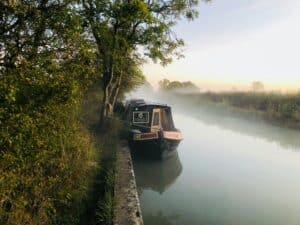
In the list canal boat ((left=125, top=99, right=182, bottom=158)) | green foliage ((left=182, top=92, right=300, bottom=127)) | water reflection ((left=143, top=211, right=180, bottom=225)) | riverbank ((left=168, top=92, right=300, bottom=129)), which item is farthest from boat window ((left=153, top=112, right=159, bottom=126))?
green foliage ((left=182, top=92, right=300, bottom=127))

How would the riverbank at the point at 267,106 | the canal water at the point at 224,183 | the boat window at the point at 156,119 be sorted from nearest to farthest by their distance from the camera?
the canal water at the point at 224,183 → the boat window at the point at 156,119 → the riverbank at the point at 267,106

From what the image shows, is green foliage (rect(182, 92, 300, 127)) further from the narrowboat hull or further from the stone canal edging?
the stone canal edging

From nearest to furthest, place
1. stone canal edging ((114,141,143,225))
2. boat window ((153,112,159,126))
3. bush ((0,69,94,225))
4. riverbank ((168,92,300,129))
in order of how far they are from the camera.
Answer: bush ((0,69,94,225)), stone canal edging ((114,141,143,225)), boat window ((153,112,159,126)), riverbank ((168,92,300,129))

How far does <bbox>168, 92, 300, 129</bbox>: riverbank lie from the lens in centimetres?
2355

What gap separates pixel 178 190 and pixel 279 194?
2847 millimetres

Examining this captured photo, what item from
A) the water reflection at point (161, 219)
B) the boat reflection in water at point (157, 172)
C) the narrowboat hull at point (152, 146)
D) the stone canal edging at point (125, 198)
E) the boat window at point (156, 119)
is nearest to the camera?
the stone canal edging at point (125, 198)

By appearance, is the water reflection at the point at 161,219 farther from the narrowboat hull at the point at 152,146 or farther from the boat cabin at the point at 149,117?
the boat cabin at the point at 149,117

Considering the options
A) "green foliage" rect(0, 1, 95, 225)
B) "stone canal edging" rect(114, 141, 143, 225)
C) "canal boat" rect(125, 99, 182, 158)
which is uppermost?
"green foliage" rect(0, 1, 95, 225)

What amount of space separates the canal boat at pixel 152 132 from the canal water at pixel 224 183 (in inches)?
19.2

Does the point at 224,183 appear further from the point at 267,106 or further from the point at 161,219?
the point at 267,106

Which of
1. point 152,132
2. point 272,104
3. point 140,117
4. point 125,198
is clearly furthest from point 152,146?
point 272,104

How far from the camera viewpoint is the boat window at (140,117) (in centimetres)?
1426

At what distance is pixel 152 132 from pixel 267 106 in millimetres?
18229

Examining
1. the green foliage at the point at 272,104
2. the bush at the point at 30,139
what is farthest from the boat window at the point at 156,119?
the green foliage at the point at 272,104
